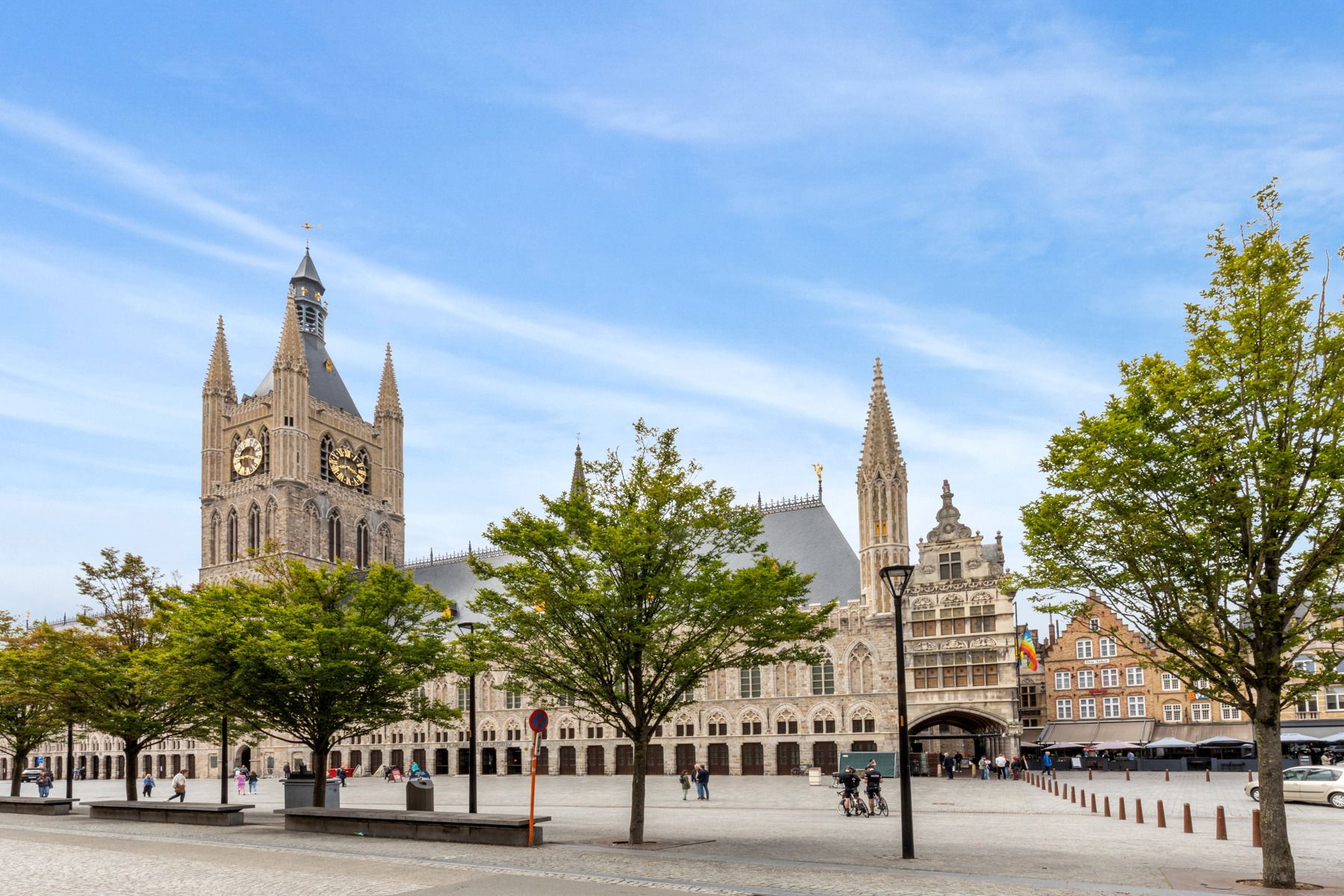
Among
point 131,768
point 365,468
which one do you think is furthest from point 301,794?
point 365,468

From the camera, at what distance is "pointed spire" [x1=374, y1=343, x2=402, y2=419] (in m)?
98.9

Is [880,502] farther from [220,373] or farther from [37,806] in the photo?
[220,373]

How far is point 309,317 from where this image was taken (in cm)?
9631

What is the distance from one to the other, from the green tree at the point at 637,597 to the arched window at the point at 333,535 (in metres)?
68.7

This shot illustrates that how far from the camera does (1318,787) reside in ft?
101

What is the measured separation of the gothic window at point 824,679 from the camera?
63000 millimetres

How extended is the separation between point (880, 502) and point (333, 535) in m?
48.0

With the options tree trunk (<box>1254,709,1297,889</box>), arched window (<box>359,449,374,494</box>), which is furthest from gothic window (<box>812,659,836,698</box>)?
tree trunk (<box>1254,709,1297,889</box>)

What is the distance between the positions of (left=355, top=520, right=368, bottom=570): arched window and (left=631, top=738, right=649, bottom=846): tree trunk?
72.2 m

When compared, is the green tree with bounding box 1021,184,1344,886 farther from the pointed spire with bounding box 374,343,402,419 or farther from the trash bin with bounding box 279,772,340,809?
the pointed spire with bounding box 374,343,402,419

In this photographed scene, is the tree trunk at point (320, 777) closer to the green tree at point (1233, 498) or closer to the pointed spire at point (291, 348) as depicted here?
the green tree at point (1233, 498)

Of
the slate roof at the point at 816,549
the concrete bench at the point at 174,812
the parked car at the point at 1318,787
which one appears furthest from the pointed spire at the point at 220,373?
the parked car at the point at 1318,787

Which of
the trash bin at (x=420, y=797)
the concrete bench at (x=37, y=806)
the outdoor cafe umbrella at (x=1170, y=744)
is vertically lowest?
the outdoor cafe umbrella at (x=1170, y=744)

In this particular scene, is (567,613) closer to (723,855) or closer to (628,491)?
(628,491)
